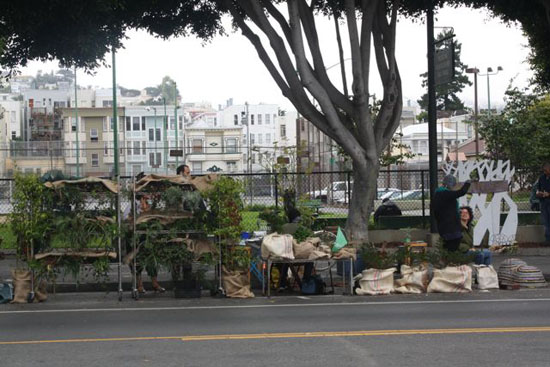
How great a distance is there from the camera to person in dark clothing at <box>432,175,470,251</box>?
1464 centimetres

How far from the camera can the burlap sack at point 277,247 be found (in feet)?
45.0

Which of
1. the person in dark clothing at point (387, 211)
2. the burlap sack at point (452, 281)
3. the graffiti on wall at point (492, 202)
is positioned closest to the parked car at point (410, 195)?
the person in dark clothing at point (387, 211)

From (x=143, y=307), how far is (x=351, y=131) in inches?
340

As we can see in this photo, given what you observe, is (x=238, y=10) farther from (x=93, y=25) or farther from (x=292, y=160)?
(x=292, y=160)

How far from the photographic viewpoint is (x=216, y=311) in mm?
12438

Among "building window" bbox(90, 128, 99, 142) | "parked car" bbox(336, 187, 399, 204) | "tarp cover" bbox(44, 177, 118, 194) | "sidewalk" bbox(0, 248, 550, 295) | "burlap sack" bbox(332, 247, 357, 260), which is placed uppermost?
"building window" bbox(90, 128, 99, 142)

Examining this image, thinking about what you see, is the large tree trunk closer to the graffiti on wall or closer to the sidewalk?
the sidewalk

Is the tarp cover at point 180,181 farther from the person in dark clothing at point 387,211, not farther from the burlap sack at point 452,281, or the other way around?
the person in dark clothing at point 387,211

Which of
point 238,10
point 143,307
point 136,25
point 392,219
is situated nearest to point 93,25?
point 136,25

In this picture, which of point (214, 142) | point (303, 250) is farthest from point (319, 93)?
point (214, 142)

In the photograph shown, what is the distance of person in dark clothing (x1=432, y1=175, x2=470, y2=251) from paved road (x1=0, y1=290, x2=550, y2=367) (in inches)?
45.4

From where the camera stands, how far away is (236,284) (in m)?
13.8

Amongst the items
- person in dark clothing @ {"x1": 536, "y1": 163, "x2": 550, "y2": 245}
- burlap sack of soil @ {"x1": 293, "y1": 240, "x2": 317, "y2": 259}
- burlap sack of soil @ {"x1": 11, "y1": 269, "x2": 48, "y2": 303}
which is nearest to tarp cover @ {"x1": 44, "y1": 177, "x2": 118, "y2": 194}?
burlap sack of soil @ {"x1": 11, "y1": 269, "x2": 48, "y2": 303}

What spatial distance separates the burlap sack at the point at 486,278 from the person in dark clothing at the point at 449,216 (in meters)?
0.61
